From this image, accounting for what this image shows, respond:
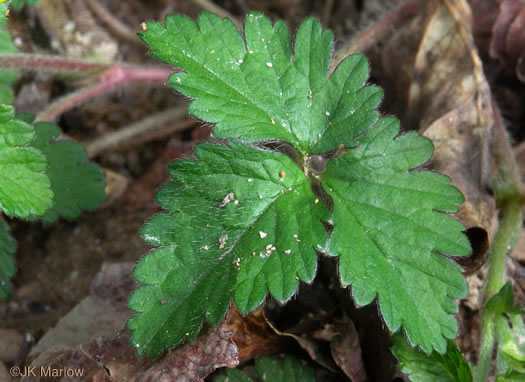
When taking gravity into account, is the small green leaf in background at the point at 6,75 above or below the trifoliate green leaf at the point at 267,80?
below

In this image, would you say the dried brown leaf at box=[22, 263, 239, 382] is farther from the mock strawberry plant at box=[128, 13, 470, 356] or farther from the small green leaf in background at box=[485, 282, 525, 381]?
the small green leaf in background at box=[485, 282, 525, 381]

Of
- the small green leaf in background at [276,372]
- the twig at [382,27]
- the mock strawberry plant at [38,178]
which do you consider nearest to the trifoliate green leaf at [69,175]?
the mock strawberry plant at [38,178]

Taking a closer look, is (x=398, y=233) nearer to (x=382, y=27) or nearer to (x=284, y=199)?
(x=284, y=199)

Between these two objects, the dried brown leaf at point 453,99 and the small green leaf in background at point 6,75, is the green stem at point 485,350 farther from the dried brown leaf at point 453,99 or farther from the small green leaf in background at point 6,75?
the small green leaf in background at point 6,75

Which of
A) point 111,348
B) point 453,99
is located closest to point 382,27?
point 453,99

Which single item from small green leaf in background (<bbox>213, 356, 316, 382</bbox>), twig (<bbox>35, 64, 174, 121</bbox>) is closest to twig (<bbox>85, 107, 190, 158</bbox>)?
twig (<bbox>35, 64, 174, 121</bbox>)

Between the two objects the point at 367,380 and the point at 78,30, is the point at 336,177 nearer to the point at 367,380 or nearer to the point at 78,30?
the point at 367,380
